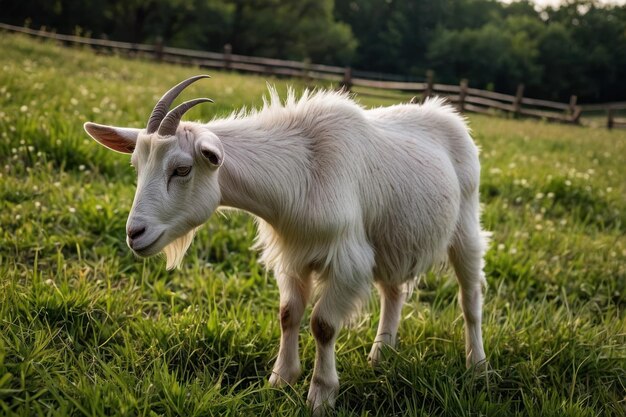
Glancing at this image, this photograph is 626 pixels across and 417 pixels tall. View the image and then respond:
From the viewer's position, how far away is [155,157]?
90.3 inches

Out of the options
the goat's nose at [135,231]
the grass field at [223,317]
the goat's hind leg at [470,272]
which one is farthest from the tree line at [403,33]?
the goat's nose at [135,231]

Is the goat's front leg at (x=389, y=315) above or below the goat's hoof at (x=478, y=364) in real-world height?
above

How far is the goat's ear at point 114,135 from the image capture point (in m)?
2.55

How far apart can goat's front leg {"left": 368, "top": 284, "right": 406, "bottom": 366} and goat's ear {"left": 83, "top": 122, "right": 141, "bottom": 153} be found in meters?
1.70

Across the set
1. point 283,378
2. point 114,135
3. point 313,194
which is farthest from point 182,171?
point 283,378

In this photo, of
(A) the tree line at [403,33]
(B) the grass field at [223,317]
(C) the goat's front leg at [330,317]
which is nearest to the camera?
Result: (B) the grass field at [223,317]

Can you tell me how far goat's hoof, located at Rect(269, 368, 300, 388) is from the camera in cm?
286

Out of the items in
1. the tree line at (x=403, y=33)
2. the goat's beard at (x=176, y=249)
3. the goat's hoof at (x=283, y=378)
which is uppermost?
the tree line at (x=403, y=33)

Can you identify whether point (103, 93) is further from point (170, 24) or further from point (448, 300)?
point (170, 24)

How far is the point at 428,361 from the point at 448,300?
1.29m

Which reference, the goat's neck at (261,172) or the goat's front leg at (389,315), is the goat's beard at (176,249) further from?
the goat's front leg at (389,315)

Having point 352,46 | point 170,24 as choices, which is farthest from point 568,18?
point 170,24

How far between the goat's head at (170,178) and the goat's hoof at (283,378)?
0.98 meters

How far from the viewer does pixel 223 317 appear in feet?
11.1
